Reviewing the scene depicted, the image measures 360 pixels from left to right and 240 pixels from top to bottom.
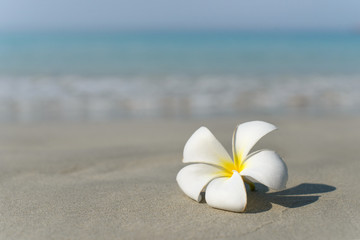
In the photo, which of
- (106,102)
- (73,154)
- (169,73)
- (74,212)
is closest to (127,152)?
(73,154)

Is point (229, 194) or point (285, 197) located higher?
point (229, 194)

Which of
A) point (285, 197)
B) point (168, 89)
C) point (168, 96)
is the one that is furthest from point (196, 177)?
point (168, 89)

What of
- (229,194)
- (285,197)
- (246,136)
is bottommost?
(285,197)

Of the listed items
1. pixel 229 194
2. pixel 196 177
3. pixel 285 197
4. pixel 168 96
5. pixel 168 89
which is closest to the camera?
pixel 229 194

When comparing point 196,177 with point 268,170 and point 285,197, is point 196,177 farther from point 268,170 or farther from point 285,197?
point 285,197

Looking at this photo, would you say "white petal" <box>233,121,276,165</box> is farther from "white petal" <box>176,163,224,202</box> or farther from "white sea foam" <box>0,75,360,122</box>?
"white sea foam" <box>0,75,360,122</box>

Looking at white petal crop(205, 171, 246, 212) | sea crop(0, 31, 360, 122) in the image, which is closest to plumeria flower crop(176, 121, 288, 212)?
white petal crop(205, 171, 246, 212)

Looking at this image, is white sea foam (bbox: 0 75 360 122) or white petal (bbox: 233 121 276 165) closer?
white petal (bbox: 233 121 276 165)

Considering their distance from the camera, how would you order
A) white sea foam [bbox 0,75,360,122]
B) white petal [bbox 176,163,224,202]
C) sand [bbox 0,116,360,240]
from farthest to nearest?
white sea foam [bbox 0,75,360,122] → white petal [bbox 176,163,224,202] → sand [bbox 0,116,360,240]

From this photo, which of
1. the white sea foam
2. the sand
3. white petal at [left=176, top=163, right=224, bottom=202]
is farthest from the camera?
the white sea foam

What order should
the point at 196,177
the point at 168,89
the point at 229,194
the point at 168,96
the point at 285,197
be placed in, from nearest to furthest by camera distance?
the point at 229,194, the point at 196,177, the point at 285,197, the point at 168,96, the point at 168,89
